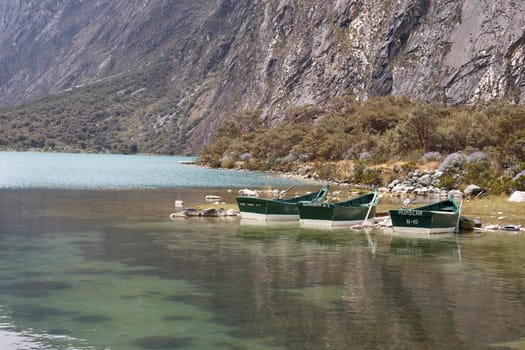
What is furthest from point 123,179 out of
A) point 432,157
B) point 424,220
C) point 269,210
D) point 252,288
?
point 252,288

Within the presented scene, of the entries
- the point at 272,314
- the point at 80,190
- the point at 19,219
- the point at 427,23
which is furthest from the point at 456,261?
the point at 427,23

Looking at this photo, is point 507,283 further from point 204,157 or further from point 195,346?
point 204,157

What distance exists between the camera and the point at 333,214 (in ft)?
148

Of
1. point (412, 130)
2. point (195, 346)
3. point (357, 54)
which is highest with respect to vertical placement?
point (357, 54)

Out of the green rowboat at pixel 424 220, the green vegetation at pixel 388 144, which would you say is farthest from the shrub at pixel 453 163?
the green rowboat at pixel 424 220

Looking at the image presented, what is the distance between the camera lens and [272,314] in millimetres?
21672

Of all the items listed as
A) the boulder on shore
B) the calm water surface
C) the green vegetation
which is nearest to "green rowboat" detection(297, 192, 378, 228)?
the calm water surface

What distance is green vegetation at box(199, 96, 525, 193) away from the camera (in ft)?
236

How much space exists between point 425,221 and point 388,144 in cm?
6315

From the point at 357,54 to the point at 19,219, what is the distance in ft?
482

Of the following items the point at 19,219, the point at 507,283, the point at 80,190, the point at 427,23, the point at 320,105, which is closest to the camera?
the point at 507,283

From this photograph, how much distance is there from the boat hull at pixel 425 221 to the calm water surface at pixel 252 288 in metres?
1.42

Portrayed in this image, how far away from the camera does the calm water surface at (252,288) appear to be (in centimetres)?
1941

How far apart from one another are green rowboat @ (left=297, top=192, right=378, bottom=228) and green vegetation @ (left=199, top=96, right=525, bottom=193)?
Result: 15700 mm
